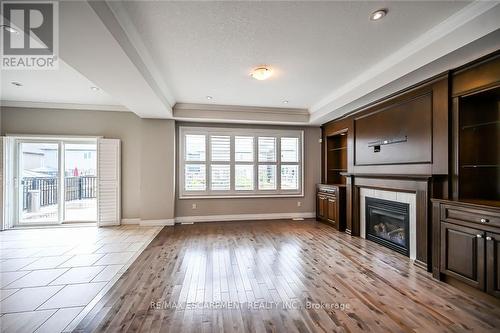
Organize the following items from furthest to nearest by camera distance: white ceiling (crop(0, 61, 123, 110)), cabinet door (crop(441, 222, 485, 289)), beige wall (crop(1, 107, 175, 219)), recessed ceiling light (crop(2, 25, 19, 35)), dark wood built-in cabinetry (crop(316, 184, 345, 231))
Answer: beige wall (crop(1, 107, 175, 219))
dark wood built-in cabinetry (crop(316, 184, 345, 231))
white ceiling (crop(0, 61, 123, 110))
recessed ceiling light (crop(2, 25, 19, 35))
cabinet door (crop(441, 222, 485, 289))

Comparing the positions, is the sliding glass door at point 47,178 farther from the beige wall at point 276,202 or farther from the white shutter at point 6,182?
the beige wall at point 276,202

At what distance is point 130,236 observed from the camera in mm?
4520

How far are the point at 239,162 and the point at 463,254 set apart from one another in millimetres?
4627

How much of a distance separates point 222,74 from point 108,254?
347 centimetres

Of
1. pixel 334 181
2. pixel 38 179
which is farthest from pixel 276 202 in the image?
pixel 38 179

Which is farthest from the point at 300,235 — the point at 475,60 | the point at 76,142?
the point at 76,142

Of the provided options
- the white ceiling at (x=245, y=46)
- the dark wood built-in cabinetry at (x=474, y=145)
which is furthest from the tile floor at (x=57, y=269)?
the dark wood built-in cabinetry at (x=474, y=145)

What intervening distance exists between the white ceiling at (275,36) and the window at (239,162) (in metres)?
2.06

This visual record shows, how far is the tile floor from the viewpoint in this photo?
6.79 ft

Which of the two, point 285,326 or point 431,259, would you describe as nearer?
point 285,326

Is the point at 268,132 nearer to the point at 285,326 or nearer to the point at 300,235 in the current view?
the point at 300,235

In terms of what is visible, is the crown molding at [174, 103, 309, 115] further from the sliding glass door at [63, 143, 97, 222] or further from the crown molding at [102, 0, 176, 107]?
the sliding glass door at [63, 143, 97, 222]

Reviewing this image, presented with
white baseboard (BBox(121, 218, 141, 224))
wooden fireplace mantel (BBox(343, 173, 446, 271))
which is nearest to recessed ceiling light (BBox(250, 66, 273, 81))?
wooden fireplace mantel (BBox(343, 173, 446, 271))

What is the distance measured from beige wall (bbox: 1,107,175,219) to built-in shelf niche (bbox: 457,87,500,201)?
5.32 metres
